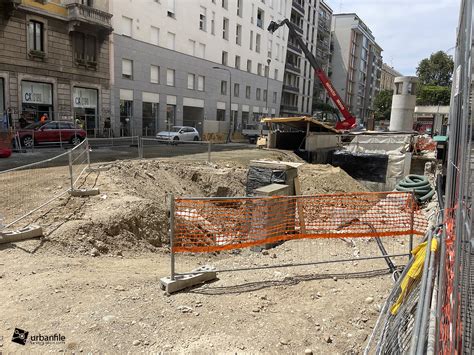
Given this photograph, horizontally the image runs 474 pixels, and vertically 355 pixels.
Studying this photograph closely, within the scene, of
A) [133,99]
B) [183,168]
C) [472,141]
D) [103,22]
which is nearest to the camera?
[472,141]

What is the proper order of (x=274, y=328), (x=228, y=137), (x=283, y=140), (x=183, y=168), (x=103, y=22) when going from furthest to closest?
(x=228, y=137), (x=103, y=22), (x=283, y=140), (x=183, y=168), (x=274, y=328)

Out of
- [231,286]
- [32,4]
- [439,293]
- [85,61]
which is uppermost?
[32,4]

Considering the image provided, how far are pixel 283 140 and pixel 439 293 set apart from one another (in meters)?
20.9

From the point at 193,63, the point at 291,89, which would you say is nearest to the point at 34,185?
the point at 193,63

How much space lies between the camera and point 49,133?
19.3 metres

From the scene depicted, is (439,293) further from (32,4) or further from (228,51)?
(228,51)

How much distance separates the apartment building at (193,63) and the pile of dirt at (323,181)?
2023 centimetres

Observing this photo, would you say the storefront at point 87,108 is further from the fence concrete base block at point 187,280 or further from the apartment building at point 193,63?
the fence concrete base block at point 187,280

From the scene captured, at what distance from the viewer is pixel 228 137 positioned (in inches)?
1470

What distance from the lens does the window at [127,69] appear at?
1240 inches

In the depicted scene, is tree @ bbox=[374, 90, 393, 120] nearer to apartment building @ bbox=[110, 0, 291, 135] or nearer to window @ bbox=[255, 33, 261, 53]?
apartment building @ bbox=[110, 0, 291, 135]

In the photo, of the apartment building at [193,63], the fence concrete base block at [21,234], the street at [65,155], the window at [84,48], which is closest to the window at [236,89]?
the apartment building at [193,63]

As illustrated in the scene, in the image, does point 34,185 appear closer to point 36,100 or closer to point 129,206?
point 129,206

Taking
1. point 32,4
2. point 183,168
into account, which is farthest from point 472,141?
point 32,4
